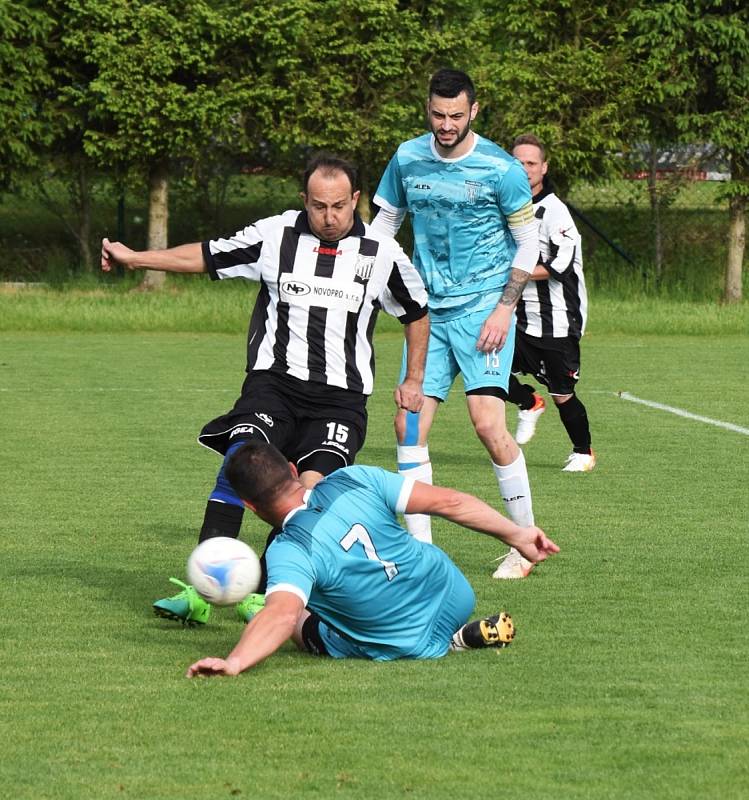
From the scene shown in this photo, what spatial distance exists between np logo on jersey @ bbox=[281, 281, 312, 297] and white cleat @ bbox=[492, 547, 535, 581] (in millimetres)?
1667

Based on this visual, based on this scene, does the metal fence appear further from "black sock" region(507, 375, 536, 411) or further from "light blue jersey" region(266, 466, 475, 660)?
"light blue jersey" region(266, 466, 475, 660)

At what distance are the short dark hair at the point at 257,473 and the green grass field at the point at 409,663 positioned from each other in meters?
A: 0.63

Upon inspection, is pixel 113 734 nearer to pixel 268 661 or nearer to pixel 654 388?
pixel 268 661

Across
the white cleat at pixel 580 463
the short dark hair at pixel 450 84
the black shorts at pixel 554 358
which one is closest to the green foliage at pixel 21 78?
the black shorts at pixel 554 358

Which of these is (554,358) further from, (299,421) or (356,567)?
(356,567)

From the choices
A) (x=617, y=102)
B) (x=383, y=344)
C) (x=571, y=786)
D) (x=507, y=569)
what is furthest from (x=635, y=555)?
(x=617, y=102)

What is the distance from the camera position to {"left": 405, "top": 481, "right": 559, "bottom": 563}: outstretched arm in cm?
552

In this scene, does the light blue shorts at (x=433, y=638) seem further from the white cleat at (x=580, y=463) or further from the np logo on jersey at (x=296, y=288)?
the white cleat at (x=580, y=463)

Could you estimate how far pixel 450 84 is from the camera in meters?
7.18

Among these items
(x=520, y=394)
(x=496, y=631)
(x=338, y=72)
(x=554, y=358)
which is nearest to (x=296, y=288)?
(x=496, y=631)

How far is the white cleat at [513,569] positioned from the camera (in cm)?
734

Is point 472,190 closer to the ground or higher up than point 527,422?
higher up

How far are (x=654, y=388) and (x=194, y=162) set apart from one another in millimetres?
12606

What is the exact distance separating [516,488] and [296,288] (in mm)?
1648
